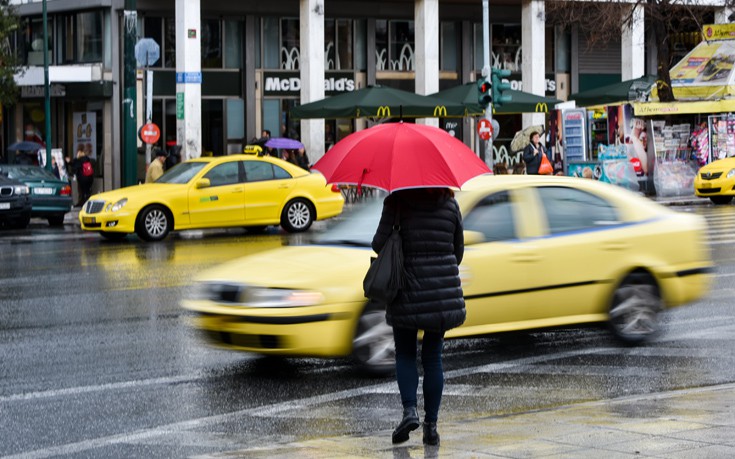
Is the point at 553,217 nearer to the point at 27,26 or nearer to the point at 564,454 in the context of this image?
the point at 564,454

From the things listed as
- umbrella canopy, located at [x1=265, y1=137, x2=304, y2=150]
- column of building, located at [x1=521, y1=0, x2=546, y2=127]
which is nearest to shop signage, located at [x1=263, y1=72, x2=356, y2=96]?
umbrella canopy, located at [x1=265, y1=137, x2=304, y2=150]

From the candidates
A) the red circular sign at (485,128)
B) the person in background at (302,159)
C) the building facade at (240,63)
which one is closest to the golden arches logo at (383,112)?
the red circular sign at (485,128)

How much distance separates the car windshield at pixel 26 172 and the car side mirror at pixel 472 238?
22265mm

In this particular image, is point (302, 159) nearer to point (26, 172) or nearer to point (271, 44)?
point (271, 44)

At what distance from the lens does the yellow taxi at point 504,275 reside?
10117 millimetres

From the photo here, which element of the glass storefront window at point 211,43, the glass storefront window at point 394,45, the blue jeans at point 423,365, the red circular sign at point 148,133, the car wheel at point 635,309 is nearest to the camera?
the blue jeans at point 423,365

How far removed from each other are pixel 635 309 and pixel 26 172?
74.7ft

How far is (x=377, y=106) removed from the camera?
Answer: 3528cm

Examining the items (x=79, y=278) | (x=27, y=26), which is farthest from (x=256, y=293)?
(x=27, y=26)

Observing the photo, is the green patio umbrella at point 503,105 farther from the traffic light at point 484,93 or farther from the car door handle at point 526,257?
the car door handle at point 526,257

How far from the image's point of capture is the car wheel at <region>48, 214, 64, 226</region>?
3130 cm

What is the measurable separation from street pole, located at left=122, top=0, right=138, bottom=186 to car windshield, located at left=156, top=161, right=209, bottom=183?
6.75 meters

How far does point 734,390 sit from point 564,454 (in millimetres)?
2748

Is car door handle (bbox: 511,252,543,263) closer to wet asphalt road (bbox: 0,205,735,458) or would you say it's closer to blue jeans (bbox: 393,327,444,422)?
wet asphalt road (bbox: 0,205,735,458)
